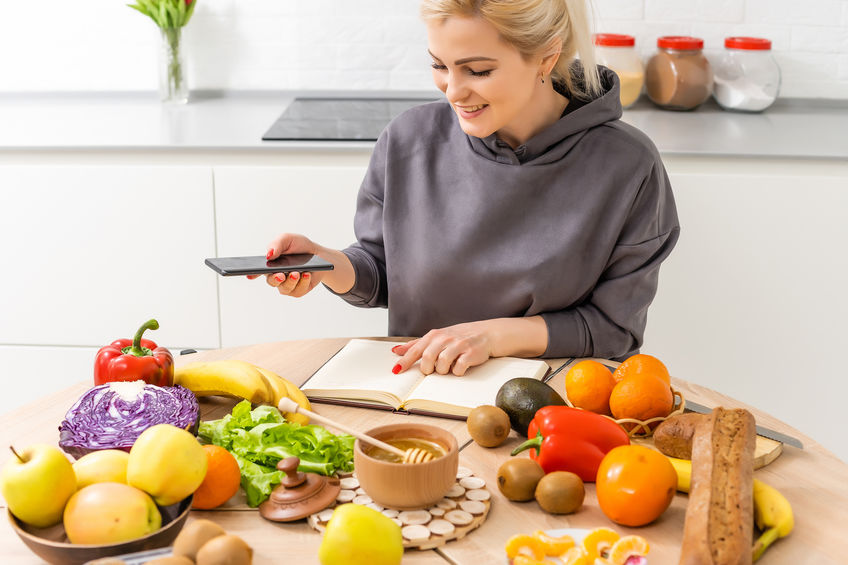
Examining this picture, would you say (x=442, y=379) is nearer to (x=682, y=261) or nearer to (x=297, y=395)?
(x=297, y=395)

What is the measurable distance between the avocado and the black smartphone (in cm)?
38

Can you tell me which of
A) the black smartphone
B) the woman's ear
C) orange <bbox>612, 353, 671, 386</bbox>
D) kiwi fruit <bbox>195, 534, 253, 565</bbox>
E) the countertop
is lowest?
kiwi fruit <bbox>195, 534, 253, 565</bbox>

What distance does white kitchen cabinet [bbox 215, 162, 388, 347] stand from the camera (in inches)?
96.2

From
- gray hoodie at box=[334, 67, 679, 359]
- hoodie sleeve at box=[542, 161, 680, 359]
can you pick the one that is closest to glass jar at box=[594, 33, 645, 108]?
gray hoodie at box=[334, 67, 679, 359]

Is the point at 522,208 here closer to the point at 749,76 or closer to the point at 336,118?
the point at 336,118

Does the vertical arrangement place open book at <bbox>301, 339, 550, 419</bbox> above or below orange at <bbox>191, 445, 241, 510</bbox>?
below

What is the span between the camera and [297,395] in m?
1.35

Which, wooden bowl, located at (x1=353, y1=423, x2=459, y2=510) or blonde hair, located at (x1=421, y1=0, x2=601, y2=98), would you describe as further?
blonde hair, located at (x1=421, y1=0, x2=601, y2=98)

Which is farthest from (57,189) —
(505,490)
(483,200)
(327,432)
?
(505,490)

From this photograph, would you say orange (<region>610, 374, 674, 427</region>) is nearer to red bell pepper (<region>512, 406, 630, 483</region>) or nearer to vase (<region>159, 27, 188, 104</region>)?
red bell pepper (<region>512, 406, 630, 483</region>)

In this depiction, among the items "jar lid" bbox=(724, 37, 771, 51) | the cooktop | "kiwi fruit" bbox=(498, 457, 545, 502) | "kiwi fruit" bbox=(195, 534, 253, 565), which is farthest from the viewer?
"jar lid" bbox=(724, 37, 771, 51)

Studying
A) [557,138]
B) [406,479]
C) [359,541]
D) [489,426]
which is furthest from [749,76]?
[359,541]

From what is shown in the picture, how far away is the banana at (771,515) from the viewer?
40.1 inches

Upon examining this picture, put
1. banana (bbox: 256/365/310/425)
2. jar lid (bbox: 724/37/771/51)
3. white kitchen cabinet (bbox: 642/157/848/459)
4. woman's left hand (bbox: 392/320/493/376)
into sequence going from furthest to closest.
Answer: jar lid (bbox: 724/37/771/51)
white kitchen cabinet (bbox: 642/157/848/459)
woman's left hand (bbox: 392/320/493/376)
banana (bbox: 256/365/310/425)
